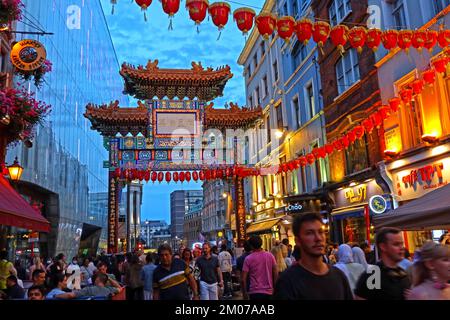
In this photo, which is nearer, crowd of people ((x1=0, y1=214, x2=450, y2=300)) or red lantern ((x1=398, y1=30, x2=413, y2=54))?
crowd of people ((x1=0, y1=214, x2=450, y2=300))

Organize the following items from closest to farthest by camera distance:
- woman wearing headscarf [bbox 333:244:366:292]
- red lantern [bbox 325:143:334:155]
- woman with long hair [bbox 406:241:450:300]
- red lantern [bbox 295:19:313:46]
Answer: woman with long hair [bbox 406:241:450:300] < woman wearing headscarf [bbox 333:244:366:292] < red lantern [bbox 295:19:313:46] < red lantern [bbox 325:143:334:155]

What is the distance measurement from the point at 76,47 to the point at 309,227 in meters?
32.3

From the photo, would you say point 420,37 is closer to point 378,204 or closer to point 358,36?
point 358,36

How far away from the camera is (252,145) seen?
3616cm

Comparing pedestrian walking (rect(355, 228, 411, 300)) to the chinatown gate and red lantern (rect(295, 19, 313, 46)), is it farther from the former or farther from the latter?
the chinatown gate

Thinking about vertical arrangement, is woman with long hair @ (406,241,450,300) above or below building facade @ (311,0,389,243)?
below

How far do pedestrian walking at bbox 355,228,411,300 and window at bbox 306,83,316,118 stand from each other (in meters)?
20.6

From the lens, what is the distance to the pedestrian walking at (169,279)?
6.39m

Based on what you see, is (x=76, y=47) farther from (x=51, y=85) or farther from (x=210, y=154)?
(x=210, y=154)

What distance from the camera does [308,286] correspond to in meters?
2.93

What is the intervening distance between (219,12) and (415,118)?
938 centimetres

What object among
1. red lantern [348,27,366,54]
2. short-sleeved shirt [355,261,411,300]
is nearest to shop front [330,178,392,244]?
red lantern [348,27,366,54]

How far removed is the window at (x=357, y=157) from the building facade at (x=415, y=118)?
1.96 m

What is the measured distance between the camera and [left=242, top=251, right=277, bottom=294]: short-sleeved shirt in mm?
7000
